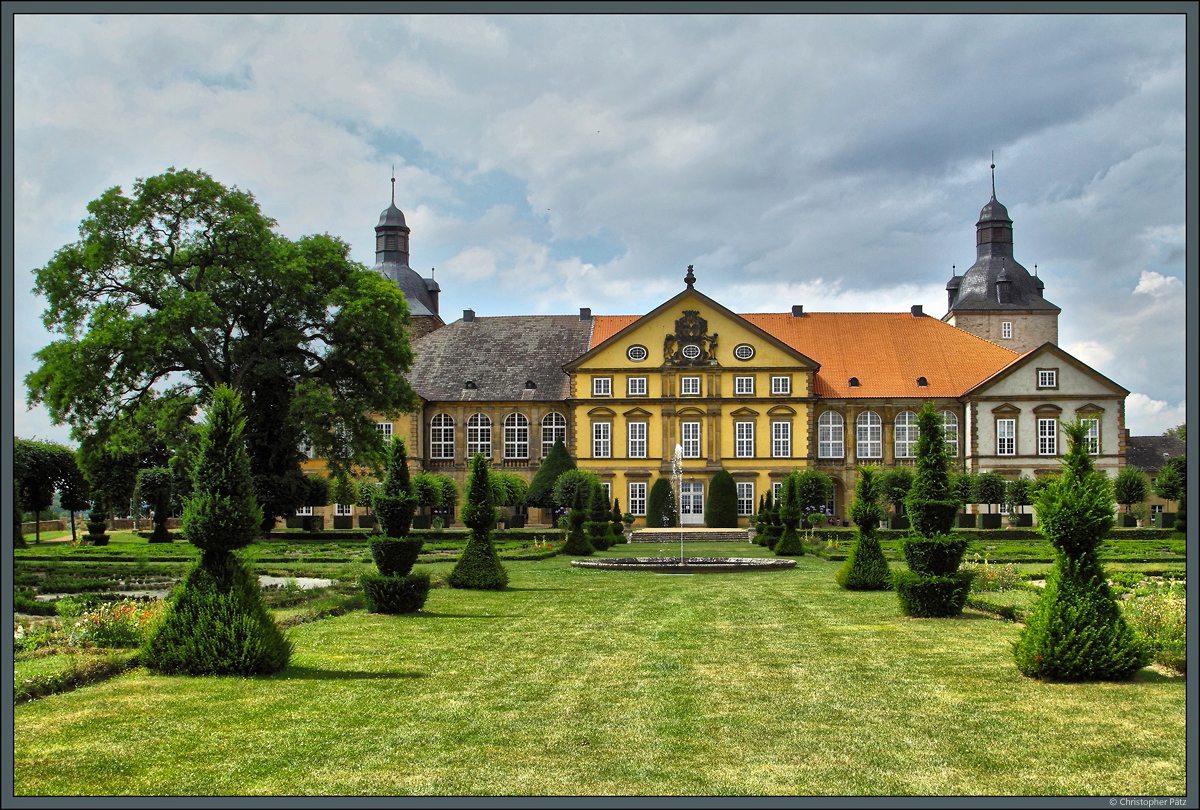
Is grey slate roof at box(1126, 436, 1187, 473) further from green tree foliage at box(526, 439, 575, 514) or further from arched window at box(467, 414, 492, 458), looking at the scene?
arched window at box(467, 414, 492, 458)

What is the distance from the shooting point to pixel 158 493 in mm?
42656

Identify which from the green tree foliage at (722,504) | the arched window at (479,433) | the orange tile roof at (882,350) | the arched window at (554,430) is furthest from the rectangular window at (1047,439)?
the arched window at (479,433)

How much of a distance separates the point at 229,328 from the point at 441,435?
20897mm

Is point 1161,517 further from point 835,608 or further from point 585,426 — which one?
point 835,608

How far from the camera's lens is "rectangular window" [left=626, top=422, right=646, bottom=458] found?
5800cm

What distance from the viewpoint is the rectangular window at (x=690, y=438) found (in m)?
57.6

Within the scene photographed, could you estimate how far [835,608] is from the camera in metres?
17.7

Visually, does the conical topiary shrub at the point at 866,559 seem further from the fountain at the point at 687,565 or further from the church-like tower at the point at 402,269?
the church-like tower at the point at 402,269

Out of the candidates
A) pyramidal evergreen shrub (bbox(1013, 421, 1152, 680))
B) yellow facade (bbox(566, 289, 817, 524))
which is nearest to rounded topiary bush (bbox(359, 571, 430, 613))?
pyramidal evergreen shrub (bbox(1013, 421, 1152, 680))

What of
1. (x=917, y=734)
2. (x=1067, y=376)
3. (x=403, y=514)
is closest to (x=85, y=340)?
(x=403, y=514)

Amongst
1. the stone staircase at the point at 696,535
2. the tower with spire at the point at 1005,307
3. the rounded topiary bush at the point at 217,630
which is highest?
the tower with spire at the point at 1005,307

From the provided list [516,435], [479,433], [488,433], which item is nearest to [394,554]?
[516,435]

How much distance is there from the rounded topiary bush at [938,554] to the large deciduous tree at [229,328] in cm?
2636

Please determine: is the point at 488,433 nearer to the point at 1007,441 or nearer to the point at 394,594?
the point at 1007,441
